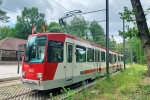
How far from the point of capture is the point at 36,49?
7.97 meters

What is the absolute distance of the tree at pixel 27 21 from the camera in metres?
58.7

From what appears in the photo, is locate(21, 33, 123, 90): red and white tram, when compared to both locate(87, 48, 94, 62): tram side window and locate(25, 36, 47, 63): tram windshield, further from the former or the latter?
locate(87, 48, 94, 62): tram side window

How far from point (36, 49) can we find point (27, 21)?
184ft

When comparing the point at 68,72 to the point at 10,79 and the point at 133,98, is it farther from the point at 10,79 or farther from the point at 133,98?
the point at 10,79

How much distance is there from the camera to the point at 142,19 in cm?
558

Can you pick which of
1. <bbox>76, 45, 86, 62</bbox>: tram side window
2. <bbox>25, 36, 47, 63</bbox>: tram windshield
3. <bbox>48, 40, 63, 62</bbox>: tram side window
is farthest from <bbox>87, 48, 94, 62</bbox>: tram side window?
<bbox>25, 36, 47, 63</bbox>: tram windshield

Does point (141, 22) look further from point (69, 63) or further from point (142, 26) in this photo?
point (69, 63)

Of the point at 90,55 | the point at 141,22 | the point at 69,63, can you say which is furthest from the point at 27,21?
the point at 141,22

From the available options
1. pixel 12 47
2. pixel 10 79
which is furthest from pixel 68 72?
pixel 12 47

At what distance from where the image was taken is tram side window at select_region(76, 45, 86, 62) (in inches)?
392

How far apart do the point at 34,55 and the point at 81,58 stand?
11.3 ft

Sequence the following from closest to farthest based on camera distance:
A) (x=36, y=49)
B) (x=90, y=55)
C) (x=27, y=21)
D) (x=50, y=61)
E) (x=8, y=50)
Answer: (x=50, y=61)
(x=36, y=49)
(x=90, y=55)
(x=8, y=50)
(x=27, y=21)

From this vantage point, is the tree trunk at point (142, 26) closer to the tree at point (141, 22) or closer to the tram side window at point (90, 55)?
the tree at point (141, 22)

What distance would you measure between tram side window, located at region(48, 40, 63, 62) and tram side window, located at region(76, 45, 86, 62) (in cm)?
179
